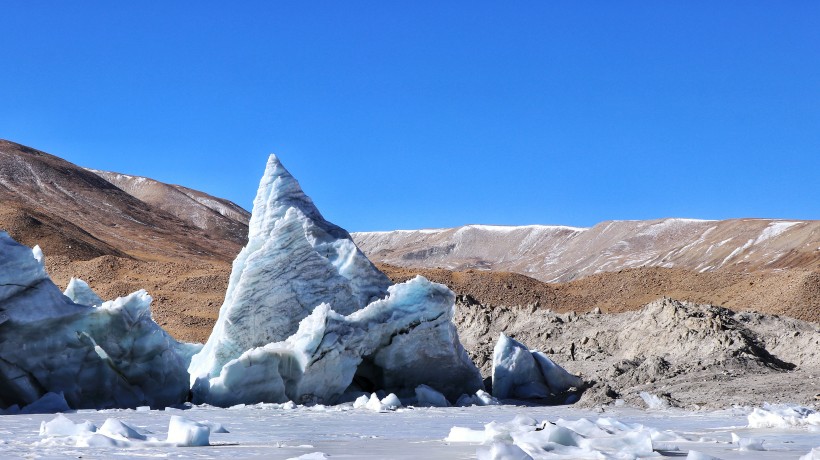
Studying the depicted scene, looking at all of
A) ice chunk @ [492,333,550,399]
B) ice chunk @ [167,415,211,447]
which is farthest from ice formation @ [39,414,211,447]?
ice chunk @ [492,333,550,399]

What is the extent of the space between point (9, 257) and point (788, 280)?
83.4ft

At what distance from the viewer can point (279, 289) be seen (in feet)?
47.1

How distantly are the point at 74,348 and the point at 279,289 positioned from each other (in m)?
3.25

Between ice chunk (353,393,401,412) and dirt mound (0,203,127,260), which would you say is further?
dirt mound (0,203,127,260)

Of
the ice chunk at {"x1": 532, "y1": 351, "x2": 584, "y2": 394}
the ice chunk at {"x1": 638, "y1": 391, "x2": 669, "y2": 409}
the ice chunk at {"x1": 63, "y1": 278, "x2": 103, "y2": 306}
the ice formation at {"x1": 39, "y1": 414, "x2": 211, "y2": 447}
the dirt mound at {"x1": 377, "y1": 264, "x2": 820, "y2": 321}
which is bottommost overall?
the ice formation at {"x1": 39, "y1": 414, "x2": 211, "y2": 447}

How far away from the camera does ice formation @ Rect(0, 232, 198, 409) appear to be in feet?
38.8

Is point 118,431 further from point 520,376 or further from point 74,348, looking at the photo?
point 520,376

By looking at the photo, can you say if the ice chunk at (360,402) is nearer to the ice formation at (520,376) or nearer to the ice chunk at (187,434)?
the ice formation at (520,376)

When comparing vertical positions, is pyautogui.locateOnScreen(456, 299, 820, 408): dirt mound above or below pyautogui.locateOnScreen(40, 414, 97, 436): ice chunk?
above

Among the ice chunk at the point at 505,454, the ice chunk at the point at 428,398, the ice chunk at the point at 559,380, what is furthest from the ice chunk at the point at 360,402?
the ice chunk at the point at 505,454

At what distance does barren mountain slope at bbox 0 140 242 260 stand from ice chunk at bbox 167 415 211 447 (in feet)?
142

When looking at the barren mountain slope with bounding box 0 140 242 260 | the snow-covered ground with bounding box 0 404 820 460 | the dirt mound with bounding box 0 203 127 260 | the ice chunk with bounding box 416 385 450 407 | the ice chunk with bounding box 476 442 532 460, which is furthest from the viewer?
the barren mountain slope with bounding box 0 140 242 260

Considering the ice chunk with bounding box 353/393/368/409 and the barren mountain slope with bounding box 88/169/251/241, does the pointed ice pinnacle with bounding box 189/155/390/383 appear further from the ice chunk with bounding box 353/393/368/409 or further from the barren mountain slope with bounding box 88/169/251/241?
the barren mountain slope with bounding box 88/169/251/241

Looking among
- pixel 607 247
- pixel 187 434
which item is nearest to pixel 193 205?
pixel 607 247
